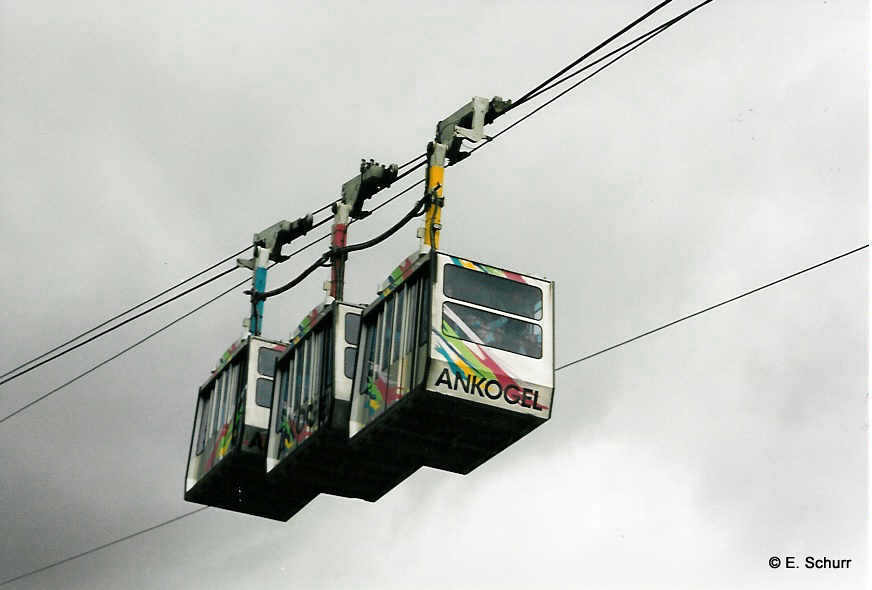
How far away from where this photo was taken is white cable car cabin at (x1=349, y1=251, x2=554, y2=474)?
91.2 feet

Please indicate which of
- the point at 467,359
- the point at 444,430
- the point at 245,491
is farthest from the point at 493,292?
the point at 245,491

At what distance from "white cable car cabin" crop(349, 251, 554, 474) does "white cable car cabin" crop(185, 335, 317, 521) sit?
4968 millimetres

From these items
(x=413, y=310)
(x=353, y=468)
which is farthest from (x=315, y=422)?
(x=413, y=310)

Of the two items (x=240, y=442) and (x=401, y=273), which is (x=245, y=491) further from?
(x=401, y=273)

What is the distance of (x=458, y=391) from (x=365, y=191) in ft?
22.9

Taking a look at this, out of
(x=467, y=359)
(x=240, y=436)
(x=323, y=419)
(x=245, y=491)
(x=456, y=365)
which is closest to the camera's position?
(x=456, y=365)

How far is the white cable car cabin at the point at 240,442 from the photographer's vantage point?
111ft

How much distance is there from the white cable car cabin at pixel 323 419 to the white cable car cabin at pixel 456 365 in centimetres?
129

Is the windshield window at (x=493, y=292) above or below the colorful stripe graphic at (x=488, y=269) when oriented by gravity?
below

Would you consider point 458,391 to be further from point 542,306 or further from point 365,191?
point 365,191

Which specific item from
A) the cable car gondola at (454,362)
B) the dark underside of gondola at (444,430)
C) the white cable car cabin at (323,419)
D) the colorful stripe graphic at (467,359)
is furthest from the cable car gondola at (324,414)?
the colorful stripe graphic at (467,359)

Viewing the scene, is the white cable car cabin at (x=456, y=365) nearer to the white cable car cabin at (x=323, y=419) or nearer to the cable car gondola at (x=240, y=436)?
the white cable car cabin at (x=323, y=419)

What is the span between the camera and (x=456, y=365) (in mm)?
27750

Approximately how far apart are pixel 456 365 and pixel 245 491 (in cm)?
807
